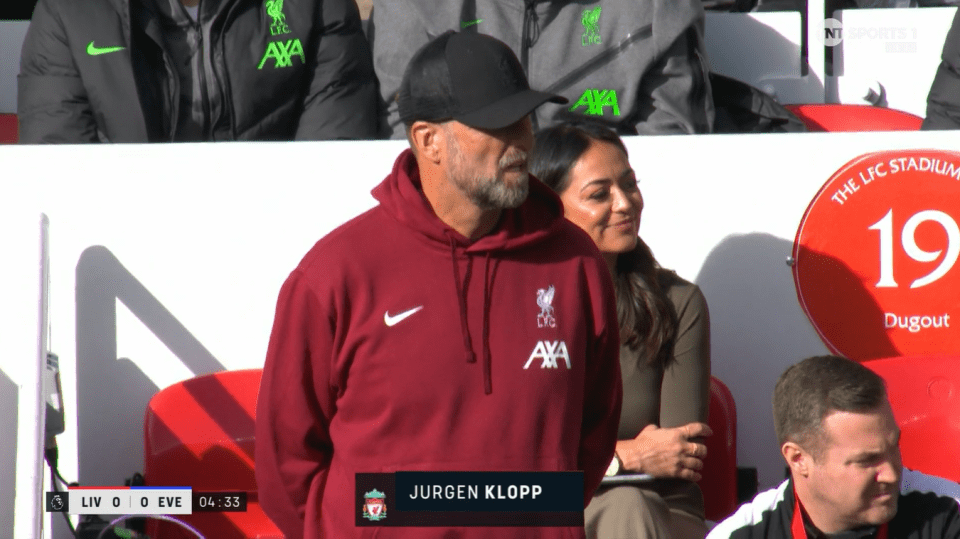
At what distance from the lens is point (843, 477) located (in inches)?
83.0

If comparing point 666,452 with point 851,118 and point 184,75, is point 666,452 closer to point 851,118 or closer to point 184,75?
point 184,75

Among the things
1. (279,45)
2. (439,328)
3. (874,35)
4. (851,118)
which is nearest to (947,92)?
(851,118)

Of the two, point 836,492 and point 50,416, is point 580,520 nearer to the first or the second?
point 836,492

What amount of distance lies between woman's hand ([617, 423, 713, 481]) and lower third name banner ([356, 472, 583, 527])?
0.83 metres

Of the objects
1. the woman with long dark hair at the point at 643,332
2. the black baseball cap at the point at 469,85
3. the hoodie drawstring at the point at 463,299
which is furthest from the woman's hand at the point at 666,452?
the black baseball cap at the point at 469,85

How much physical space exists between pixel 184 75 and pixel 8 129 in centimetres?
136

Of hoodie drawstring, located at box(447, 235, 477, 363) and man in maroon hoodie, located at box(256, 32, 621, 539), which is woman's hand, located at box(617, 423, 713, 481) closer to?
man in maroon hoodie, located at box(256, 32, 621, 539)

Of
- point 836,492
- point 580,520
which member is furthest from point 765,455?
point 580,520

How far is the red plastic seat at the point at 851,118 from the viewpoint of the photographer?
437 centimetres

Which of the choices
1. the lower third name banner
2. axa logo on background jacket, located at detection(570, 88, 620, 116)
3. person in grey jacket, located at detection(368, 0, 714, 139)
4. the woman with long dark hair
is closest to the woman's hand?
the woman with long dark hair

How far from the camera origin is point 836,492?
2109 millimetres

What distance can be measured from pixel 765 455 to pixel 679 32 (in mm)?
1446

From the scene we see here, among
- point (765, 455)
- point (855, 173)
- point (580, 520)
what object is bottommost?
point (765, 455)

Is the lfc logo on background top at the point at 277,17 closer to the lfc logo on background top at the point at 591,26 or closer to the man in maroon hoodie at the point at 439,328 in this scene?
the lfc logo on background top at the point at 591,26
